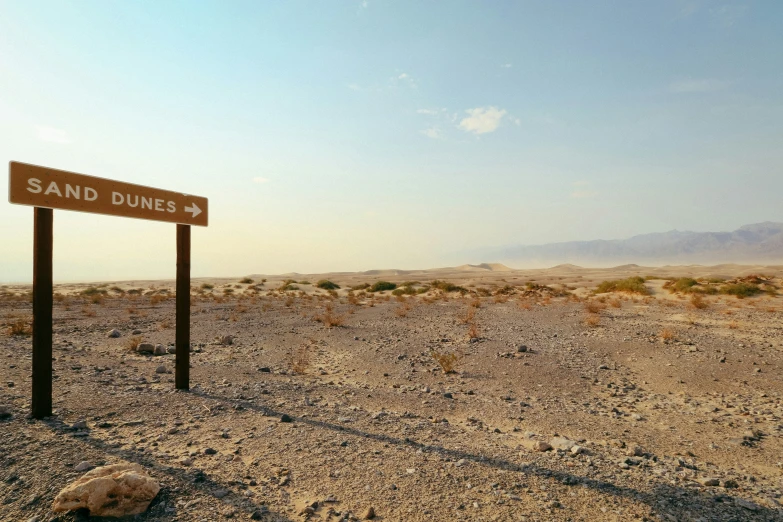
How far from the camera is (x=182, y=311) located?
25.6 ft

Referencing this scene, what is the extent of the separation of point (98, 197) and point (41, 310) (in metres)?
1.74

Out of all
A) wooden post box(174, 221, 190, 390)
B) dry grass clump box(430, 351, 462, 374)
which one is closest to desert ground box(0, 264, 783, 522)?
dry grass clump box(430, 351, 462, 374)

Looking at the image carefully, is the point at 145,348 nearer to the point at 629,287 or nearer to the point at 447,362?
the point at 447,362

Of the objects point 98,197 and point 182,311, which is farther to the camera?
point 182,311

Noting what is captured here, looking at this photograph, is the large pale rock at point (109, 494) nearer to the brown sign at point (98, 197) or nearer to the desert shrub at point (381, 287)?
the brown sign at point (98, 197)

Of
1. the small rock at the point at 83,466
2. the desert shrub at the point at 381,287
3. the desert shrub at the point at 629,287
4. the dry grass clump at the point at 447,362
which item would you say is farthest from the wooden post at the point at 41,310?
the desert shrub at the point at 381,287

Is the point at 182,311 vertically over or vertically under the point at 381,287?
over

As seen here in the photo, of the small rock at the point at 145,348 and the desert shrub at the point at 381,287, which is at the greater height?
the desert shrub at the point at 381,287

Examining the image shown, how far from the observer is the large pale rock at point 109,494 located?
3.69 meters

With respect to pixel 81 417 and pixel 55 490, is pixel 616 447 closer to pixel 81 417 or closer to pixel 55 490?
pixel 55 490

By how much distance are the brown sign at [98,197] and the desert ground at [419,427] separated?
2.92 m

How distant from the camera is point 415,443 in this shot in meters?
5.55

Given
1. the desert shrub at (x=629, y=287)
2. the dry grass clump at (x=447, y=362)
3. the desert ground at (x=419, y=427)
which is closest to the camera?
the desert ground at (x=419, y=427)

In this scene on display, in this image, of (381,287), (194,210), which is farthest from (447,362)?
(381,287)
